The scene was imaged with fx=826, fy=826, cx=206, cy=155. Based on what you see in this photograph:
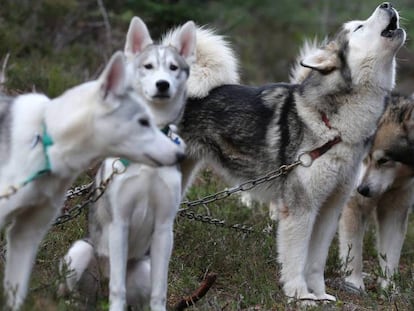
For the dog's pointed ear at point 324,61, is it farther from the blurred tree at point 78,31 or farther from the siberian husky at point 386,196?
the blurred tree at point 78,31

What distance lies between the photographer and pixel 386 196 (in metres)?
6.55

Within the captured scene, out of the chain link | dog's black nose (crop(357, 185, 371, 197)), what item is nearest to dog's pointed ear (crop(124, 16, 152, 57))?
the chain link

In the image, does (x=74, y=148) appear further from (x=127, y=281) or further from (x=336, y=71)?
(x=336, y=71)

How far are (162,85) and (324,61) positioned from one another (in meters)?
1.66

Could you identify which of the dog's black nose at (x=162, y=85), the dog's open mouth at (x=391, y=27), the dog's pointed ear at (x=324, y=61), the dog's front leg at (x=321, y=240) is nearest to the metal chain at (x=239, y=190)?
the dog's front leg at (x=321, y=240)

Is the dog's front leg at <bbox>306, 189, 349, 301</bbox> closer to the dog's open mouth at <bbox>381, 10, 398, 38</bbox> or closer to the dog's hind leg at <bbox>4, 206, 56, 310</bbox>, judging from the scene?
the dog's open mouth at <bbox>381, 10, 398, 38</bbox>

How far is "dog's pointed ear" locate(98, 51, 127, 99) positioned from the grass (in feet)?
3.66

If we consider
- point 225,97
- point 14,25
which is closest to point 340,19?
point 14,25

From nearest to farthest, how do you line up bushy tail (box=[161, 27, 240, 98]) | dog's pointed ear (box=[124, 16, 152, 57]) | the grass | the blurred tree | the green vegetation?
1. dog's pointed ear (box=[124, 16, 152, 57])
2. the grass
3. the green vegetation
4. bushy tail (box=[161, 27, 240, 98])
5. the blurred tree

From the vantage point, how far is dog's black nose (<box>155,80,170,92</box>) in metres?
4.66

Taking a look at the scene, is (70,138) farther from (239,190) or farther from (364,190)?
(364,190)

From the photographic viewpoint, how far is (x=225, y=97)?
20.8ft

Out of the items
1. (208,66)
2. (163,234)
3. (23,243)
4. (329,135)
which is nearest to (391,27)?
(329,135)

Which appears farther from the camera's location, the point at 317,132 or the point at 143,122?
the point at 317,132
